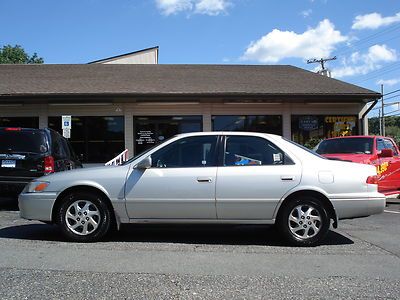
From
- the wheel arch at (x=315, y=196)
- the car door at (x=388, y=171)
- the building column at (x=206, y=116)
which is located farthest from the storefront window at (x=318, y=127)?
the wheel arch at (x=315, y=196)

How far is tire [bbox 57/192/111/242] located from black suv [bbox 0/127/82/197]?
3.50m

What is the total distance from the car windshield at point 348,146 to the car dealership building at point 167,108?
545cm

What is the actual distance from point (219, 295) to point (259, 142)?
9.36 feet

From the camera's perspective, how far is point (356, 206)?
639 cm

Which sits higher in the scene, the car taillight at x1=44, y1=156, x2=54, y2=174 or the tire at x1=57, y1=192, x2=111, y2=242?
the car taillight at x1=44, y1=156, x2=54, y2=174

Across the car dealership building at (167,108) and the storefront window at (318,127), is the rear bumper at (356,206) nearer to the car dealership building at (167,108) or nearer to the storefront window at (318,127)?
the car dealership building at (167,108)

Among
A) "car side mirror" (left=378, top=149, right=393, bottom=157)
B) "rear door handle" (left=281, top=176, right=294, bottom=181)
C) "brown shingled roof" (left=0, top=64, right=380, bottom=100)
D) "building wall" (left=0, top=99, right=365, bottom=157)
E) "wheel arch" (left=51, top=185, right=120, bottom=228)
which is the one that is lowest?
"wheel arch" (left=51, top=185, right=120, bottom=228)

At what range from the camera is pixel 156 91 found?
16.5 meters

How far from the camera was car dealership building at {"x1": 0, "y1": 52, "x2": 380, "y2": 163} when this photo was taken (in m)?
16.5

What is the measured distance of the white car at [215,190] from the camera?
6.34 metres

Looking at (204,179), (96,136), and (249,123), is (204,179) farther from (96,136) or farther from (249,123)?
(96,136)

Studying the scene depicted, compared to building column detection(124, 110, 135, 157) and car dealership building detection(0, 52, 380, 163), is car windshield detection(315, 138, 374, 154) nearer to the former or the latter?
car dealership building detection(0, 52, 380, 163)

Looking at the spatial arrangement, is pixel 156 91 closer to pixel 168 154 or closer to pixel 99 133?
pixel 99 133

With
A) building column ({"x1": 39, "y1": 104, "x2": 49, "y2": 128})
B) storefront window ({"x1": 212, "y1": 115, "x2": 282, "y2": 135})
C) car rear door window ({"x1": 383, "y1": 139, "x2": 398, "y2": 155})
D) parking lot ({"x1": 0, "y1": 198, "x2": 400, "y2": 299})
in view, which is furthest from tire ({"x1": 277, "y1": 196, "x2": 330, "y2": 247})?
building column ({"x1": 39, "y1": 104, "x2": 49, "y2": 128})
